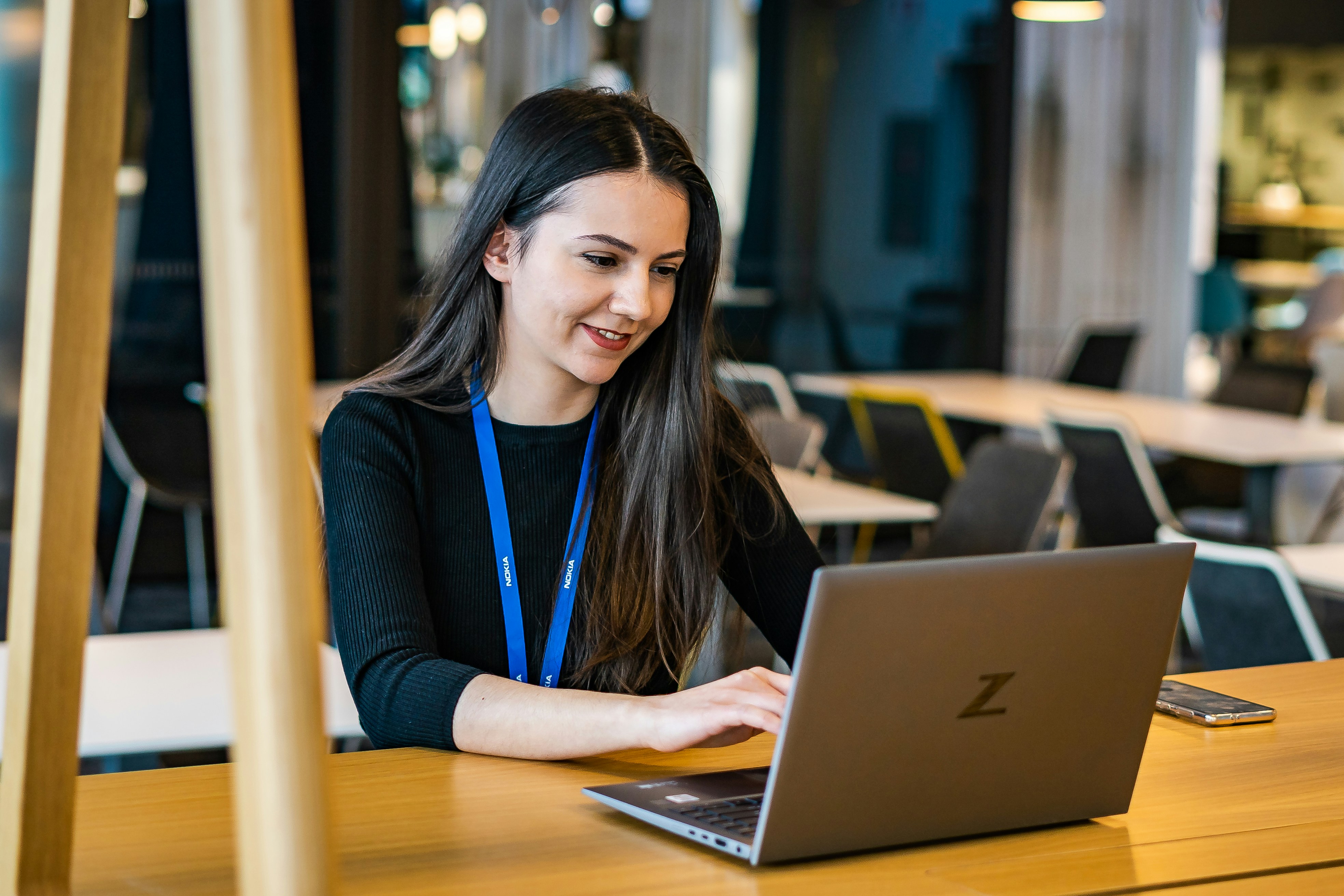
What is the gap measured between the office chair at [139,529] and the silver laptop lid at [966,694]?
→ 13.5 feet

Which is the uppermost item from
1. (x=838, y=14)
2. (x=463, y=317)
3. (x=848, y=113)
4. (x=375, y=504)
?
(x=838, y=14)

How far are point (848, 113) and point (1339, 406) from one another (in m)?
2.51

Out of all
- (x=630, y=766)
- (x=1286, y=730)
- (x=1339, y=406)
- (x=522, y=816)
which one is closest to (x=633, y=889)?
(x=522, y=816)

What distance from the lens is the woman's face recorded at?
1711 mm

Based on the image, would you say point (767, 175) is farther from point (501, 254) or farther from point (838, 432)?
point (501, 254)

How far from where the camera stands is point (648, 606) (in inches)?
71.3

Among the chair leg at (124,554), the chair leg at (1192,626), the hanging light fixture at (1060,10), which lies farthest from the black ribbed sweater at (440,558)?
the hanging light fixture at (1060,10)

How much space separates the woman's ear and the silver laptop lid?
818 mm

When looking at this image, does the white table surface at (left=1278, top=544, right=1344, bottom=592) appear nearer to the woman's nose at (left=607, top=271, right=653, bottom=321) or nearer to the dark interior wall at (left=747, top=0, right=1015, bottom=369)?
the woman's nose at (left=607, top=271, right=653, bottom=321)

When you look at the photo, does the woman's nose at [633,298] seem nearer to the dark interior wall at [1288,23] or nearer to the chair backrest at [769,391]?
the chair backrest at [769,391]

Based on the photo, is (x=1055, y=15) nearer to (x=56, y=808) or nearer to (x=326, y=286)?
(x=326, y=286)

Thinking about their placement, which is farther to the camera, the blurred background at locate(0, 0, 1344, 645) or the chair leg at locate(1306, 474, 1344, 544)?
the blurred background at locate(0, 0, 1344, 645)

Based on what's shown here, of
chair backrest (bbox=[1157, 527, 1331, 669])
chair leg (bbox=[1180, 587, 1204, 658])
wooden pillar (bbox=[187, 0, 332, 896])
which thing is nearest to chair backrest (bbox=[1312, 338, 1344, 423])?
chair leg (bbox=[1180, 587, 1204, 658])

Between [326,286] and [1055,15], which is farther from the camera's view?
[1055,15]
